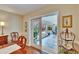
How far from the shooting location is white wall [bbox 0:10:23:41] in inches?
75.4

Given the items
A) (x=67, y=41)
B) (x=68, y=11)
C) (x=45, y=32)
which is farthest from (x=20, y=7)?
(x=67, y=41)

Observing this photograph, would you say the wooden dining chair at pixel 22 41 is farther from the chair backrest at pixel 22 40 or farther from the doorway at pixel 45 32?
the doorway at pixel 45 32

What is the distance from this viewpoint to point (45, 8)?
1.91 m

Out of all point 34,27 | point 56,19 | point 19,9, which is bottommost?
point 34,27

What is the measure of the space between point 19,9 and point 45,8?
0.43m

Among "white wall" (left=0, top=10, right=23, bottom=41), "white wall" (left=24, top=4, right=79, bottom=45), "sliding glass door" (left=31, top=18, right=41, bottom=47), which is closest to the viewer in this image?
"white wall" (left=24, top=4, right=79, bottom=45)

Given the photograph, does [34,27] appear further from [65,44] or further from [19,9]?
[65,44]

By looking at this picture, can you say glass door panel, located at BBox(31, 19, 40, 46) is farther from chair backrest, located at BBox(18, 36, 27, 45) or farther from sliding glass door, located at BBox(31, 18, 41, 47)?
chair backrest, located at BBox(18, 36, 27, 45)

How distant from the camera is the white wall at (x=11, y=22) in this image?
1915 mm

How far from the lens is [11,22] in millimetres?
1985

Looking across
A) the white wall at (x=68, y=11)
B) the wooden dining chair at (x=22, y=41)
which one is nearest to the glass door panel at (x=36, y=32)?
the wooden dining chair at (x=22, y=41)

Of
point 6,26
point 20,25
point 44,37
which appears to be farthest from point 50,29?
point 6,26

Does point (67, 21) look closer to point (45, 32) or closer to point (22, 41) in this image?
point (45, 32)

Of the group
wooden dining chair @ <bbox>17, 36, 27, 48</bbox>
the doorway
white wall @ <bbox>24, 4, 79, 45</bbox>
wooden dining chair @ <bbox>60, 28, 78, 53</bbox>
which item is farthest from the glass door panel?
wooden dining chair @ <bbox>60, 28, 78, 53</bbox>
